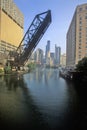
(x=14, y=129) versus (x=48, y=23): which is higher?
(x=48, y=23)

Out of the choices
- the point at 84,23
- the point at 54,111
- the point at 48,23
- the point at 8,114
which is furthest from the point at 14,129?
the point at 84,23

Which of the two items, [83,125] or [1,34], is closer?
[83,125]

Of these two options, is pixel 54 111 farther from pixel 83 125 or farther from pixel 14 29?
pixel 14 29

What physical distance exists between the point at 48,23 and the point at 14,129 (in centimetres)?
4139

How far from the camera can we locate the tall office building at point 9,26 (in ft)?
326

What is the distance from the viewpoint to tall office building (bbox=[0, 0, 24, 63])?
99.5 metres

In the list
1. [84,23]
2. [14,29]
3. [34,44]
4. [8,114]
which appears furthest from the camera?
[14,29]

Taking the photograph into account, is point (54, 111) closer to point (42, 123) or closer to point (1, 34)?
point (42, 123)

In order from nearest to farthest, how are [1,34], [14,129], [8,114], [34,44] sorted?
1. [14,129]
2. [8,114]
3. [34,44]
4. [1,34]

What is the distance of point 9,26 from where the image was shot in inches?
4355

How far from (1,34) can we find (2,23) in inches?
198

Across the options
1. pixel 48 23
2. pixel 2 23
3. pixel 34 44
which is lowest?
pixel 34 44

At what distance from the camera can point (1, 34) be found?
3844 inches

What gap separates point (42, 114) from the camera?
13.8 m
